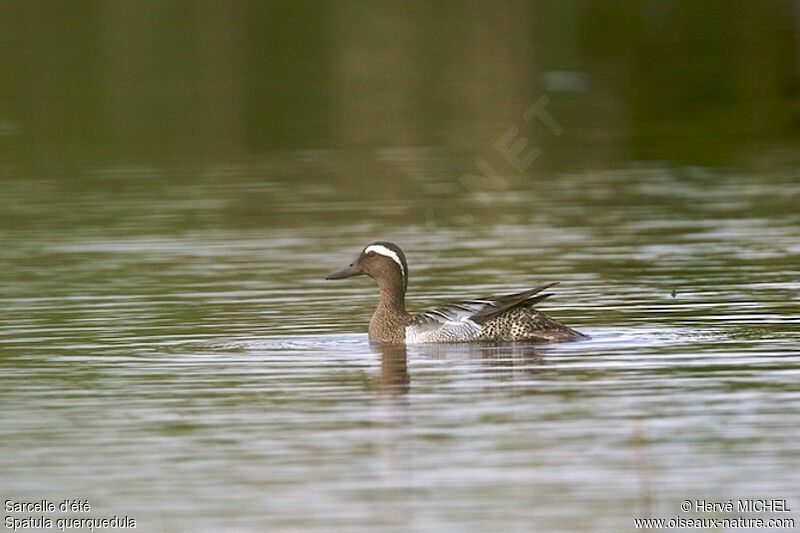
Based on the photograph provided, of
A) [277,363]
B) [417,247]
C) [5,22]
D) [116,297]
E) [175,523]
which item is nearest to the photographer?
[175,523]

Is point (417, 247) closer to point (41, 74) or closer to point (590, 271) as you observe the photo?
point (590, 271)

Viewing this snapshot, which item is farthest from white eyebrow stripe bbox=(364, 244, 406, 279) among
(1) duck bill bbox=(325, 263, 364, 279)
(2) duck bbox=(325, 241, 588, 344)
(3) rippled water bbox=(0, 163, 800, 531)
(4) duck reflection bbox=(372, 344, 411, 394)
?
(4) duck reflection bbox=(372, 344, 411, 394)

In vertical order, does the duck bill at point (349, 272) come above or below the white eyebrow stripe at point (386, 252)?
below

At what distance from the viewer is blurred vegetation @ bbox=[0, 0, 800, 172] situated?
1185 inches

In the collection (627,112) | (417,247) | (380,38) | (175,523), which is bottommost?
(175,523)

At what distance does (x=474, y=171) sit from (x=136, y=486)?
17.1 meters

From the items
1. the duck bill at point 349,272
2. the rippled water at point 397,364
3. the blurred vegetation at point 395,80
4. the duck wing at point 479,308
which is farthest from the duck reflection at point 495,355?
the blurred vegetation at point 395,80

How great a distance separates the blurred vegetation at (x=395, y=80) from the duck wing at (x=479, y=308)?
41.1ft

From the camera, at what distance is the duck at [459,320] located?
1420cm

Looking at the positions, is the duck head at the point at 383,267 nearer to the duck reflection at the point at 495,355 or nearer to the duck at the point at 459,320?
the duck at the point at 459,320

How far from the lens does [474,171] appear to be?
87.7 feet

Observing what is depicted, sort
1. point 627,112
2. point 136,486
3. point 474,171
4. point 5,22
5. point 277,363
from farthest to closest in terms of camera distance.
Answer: point 5,22 → point 627,112 → point 474,171 → point 277,363 → point 136,486

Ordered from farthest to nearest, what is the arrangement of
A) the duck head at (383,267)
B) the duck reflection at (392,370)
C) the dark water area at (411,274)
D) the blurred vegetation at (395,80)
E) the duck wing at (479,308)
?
1. the blurred vegetation at (395,80)
2. the duck head at (383,267)
3. the duck wing at (479,308)
4. the duck reflection at (392,370)
5. the dark water area at (411,274)

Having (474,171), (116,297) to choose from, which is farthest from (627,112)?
(116,297)
